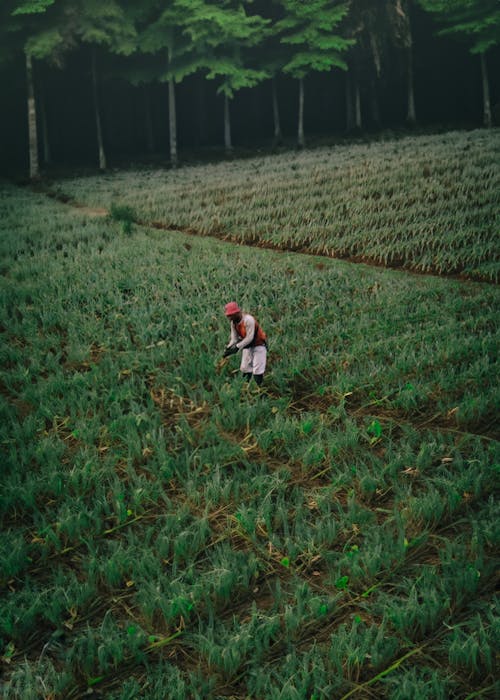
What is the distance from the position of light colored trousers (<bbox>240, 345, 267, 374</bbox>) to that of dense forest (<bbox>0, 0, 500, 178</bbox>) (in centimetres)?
2209

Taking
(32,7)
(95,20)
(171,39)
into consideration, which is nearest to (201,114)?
(171,39)

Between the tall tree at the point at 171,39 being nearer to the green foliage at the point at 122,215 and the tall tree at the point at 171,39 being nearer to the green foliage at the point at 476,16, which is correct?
the green foliage at the point at 476,16

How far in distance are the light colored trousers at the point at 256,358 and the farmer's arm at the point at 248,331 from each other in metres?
0.18

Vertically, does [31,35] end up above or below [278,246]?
above

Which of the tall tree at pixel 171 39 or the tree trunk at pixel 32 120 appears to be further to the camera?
the tall tree at pixel 171 39

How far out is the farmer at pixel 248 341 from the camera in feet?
16.6

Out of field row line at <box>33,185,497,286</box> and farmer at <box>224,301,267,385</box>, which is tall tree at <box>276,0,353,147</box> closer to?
field row line at <box>33,185,497,286</box>

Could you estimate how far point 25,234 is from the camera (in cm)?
1280

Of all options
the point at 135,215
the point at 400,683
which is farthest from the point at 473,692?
the point at 135,215

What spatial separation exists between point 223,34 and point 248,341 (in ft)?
82.7

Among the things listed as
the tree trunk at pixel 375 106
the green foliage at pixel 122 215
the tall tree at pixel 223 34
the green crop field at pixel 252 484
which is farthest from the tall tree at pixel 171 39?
the green crop field at pixel 252 484

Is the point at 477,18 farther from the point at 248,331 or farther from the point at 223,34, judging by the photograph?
the point at 248,331

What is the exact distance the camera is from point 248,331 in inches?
201

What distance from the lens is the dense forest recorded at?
24.5m
